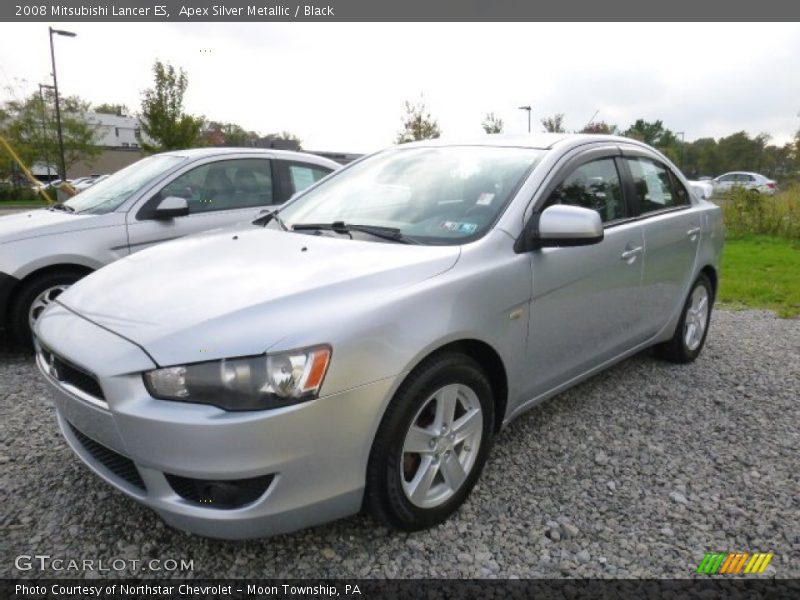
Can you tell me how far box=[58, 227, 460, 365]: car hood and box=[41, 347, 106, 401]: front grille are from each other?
0.61ft

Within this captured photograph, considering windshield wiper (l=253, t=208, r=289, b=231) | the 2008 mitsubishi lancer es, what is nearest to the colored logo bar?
the 2008 mitsubishi lancer es

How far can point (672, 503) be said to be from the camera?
8.68 feet

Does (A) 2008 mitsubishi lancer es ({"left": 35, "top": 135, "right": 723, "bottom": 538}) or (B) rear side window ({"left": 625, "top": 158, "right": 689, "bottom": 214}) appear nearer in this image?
(A) 2008 mitsubishi lancer es ({"left": 35, "top": 135, "right": 723, "bottom": 538})

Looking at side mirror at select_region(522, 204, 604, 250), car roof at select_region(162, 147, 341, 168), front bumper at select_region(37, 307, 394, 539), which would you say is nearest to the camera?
front bumper at select_region(37, 307, 394, 539)

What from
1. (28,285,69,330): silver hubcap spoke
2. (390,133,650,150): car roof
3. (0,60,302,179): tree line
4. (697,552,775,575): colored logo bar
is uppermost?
(0,60,302,179): tree line

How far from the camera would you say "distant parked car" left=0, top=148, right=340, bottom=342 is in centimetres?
427

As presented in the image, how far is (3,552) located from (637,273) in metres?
3.34

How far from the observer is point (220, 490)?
1906 millimetres

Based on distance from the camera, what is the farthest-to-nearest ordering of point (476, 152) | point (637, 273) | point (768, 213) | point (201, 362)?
1. point (768, 213)
2. point (637, 273)
3. point (476, 152)
4. point (201, 362)

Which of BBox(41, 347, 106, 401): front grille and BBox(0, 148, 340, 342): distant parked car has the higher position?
BBox(0, 148, 340, 342): distant parked car

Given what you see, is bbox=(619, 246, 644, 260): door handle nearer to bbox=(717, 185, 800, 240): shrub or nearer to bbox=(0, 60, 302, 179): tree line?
bbox=(717, 185, 800, 240): shrub

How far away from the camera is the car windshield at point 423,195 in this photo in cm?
274

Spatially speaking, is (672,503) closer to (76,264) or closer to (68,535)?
(68,535)

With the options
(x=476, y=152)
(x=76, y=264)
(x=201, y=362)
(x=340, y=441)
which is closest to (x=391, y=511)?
(x=340, y=441)
